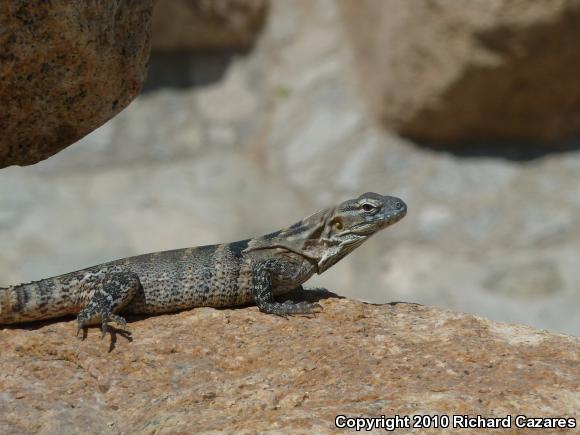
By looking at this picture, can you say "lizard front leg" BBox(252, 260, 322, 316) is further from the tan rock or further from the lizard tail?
the tan rock

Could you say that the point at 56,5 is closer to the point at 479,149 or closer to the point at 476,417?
the point at 476,417

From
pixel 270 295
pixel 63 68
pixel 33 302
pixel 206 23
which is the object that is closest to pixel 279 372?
pixel 270 295

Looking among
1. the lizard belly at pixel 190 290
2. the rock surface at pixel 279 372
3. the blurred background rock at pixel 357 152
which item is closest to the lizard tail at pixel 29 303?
the rock surface at pixel 279 372

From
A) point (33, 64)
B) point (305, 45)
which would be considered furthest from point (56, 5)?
point (305, 45)

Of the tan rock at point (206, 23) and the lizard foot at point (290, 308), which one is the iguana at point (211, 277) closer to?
the lizard foot at point (290, 308)

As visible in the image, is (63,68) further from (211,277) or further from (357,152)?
(357,152)
